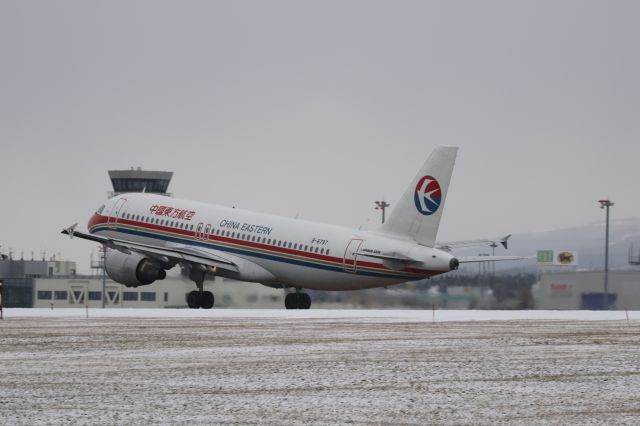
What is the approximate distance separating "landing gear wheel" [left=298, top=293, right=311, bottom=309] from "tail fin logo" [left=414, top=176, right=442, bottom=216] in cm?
910

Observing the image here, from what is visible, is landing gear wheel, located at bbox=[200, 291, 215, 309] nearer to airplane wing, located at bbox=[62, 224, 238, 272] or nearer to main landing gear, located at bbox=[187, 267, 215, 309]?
main landing gear, located at bbox=[187, 267, 215, 309]

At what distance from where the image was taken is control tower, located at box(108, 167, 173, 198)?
151 meters

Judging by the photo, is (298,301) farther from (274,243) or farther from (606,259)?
(606,259)

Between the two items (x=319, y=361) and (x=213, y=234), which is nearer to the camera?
(x=319, y=361)

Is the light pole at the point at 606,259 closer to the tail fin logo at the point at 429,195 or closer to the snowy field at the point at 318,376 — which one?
the tail fin logo at the point at 429,195

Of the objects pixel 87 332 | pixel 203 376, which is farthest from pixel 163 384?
pixel 87 332

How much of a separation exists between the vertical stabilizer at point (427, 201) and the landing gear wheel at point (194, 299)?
11.5m

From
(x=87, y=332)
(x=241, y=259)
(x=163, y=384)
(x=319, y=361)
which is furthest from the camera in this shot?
(x=241, y=259)

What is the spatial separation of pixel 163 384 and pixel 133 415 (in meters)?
3.64

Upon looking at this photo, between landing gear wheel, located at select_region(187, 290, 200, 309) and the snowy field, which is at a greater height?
the snowy field

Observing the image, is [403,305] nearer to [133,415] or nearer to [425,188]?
[425,188]

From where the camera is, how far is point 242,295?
6706 cm

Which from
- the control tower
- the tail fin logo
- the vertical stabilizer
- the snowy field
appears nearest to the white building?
the control tower

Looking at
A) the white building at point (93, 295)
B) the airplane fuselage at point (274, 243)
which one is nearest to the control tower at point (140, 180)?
the white building at point (93, 295)
